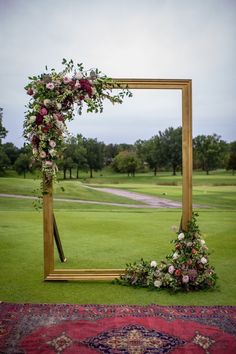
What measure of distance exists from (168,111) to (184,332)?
11.4 ft

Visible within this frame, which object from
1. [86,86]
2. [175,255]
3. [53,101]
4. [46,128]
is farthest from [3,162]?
[175,255]

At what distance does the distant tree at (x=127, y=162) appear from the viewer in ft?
20.6

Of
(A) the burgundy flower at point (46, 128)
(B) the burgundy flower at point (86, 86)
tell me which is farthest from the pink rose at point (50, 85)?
(A) the burgundy flower at point (46, 128)

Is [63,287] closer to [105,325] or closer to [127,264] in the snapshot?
[127,264]

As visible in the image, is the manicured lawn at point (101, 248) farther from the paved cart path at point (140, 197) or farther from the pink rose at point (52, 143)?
the pink rose at point (52, 143)

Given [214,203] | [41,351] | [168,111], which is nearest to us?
[41,351]

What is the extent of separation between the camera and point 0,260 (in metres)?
5.98

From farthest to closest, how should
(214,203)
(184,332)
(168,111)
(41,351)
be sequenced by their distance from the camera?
(214,203) → (168,111) → (184,332) → (41,351)

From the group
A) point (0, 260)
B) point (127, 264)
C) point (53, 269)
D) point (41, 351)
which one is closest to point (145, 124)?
point (127, 264)

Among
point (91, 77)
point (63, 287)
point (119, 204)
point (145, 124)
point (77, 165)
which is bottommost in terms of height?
point (63, 287)

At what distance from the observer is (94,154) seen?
6.24 metres

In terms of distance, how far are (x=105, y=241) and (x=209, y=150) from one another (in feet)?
8.50

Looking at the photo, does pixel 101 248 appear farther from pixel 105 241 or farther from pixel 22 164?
pixel 22 164

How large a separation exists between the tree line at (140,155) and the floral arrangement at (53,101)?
298 millimetres
